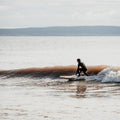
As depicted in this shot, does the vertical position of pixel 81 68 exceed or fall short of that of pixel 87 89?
it exceeds it

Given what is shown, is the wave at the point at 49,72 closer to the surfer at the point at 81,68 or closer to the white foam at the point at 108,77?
the white foam at the point at 108,77

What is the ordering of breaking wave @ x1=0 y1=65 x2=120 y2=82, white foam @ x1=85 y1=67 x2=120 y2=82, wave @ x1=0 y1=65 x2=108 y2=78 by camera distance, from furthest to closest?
wave @ x1=0 y1=65 x2=108 y2=78 < breaking wave @ x1=0 y1=65 x2=120 y2=82 < white foam @ x1=85 y1=67 x2=120 y2=82

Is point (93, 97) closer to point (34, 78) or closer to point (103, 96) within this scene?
point (103, 96)

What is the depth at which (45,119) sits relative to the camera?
645 inches

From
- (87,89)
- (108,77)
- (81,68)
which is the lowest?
(87,89)

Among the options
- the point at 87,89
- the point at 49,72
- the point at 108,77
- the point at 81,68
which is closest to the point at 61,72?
the point at 49,72

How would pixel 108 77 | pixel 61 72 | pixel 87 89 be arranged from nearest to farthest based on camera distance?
pixel 87 89 < pixel 108 77 < pixel 61 72

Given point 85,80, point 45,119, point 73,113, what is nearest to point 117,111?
point 73,113

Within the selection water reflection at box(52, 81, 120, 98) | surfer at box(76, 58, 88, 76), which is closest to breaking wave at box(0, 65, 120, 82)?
surfer at box(76, 58, 88, 76)

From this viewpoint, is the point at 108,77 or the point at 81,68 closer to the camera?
the point at 108,77

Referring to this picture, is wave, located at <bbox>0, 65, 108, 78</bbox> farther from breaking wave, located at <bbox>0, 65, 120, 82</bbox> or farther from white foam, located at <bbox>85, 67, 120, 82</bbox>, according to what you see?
white foam, located at <bbox>85, 67, 120, 82</bbox>

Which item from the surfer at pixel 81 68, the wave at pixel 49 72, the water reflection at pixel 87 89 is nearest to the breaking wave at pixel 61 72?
the wave at pixel 49 72

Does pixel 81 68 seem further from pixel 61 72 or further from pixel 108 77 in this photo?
pixel 61 72

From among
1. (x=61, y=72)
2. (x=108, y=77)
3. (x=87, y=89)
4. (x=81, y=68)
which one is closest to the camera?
(x=87, y=89)
